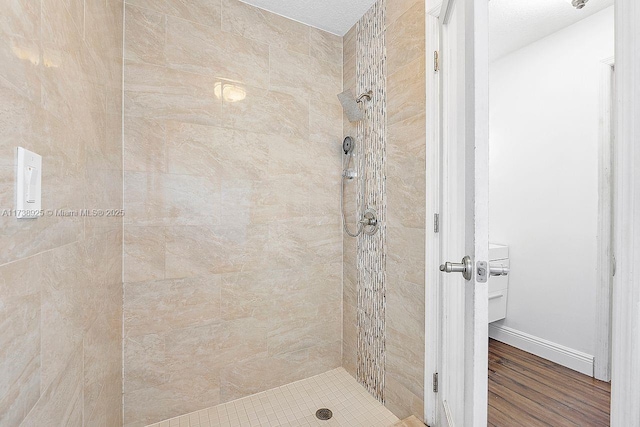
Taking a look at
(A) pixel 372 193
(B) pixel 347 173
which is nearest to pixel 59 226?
(A) pixel 372 193

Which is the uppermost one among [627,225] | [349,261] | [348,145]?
[348,145]

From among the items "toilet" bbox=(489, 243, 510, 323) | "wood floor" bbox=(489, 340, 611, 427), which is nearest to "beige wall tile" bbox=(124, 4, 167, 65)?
"toilet" bbox=(489, 243, 510, 323)

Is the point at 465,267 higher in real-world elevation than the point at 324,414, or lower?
higher

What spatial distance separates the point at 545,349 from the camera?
59.5 inches

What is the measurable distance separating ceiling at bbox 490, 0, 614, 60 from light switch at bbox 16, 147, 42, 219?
1928 millimetres

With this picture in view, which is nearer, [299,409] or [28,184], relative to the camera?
[28,184]

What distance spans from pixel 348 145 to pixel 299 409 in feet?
5.66

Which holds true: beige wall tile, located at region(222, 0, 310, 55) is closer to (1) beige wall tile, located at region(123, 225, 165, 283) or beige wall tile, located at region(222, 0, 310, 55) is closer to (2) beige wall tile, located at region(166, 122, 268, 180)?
(2) beige wall tile, located at region(166, 122, 268, 180)

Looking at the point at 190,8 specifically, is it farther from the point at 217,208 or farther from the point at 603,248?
the point at 603,248

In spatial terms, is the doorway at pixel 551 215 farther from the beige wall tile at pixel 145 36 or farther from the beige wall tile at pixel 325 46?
the beige wall tile at pixel 145 36

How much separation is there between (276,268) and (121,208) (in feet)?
3.10

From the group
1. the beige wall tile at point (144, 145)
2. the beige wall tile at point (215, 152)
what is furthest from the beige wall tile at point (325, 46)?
the beige wall tile at point (144, 145)

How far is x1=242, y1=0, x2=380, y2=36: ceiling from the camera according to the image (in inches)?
70.8

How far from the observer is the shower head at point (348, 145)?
199cm
